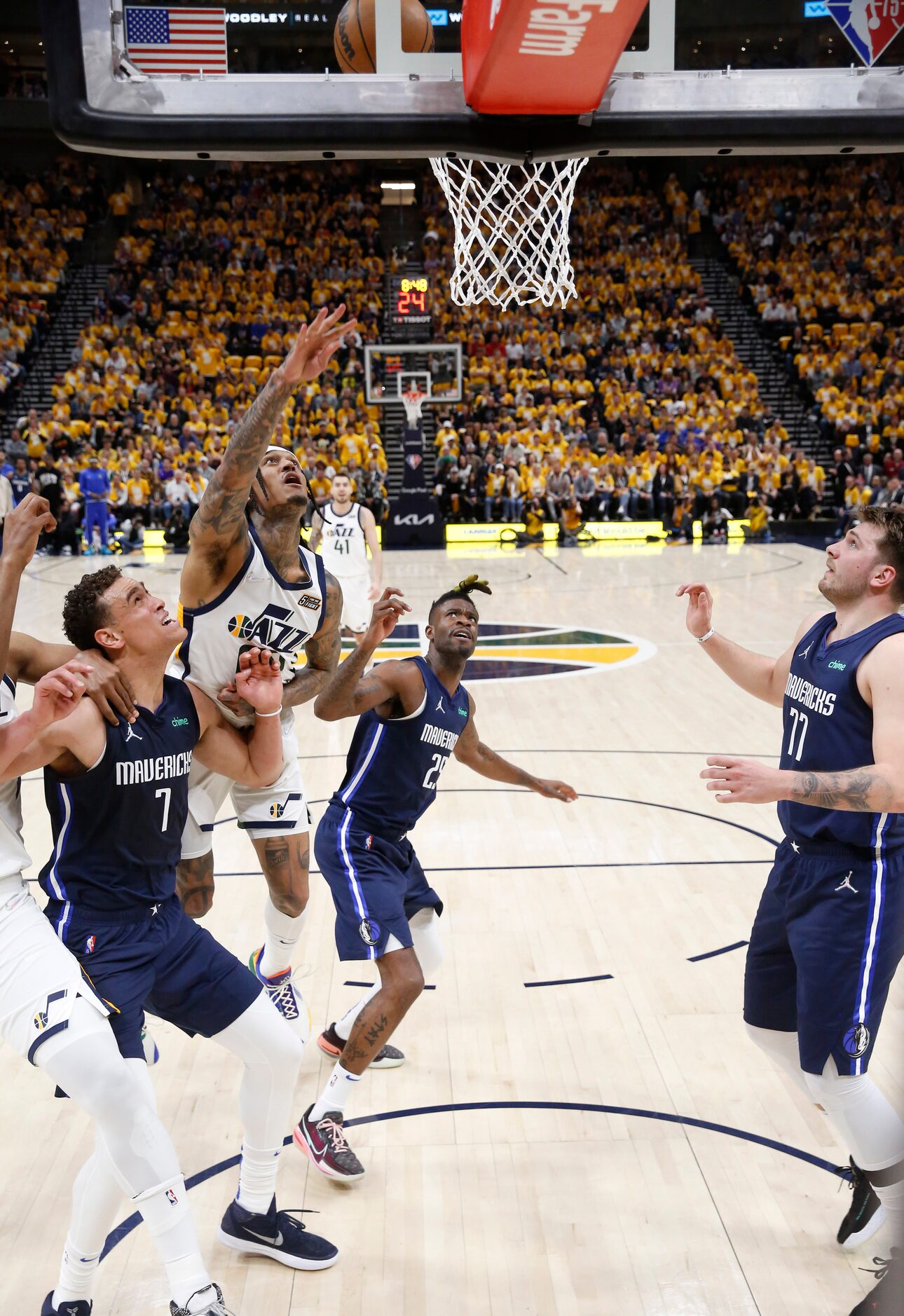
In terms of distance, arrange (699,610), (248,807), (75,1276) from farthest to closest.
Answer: (248,807) → (699,610) → (75,1276)

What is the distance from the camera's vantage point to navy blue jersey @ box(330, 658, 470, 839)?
408 cm

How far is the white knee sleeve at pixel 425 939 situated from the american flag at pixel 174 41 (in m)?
4.05

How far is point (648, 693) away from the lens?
9828 mm

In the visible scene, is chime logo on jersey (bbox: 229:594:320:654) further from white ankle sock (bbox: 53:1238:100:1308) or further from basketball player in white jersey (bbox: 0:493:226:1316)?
white ankle sock (bbox: 53:1238:100:1308)

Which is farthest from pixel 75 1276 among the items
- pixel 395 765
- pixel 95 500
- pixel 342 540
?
pixel 95 500

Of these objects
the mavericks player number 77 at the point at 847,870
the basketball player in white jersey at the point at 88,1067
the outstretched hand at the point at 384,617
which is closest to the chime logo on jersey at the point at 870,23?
the mavericks player number 77 at the point at 847,870

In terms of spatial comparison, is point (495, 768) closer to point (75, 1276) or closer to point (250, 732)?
point (250, 732)

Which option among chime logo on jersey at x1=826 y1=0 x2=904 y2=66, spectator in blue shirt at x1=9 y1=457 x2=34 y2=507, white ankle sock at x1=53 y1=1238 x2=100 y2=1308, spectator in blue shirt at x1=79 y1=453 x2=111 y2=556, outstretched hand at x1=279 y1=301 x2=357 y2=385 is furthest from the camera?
spectator in blue shirt at x1=9 y1=457 x2=34 y2=507

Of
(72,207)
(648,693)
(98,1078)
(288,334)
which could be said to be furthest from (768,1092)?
(72,207)

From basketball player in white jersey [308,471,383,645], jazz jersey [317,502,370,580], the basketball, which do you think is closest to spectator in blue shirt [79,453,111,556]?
basketball player in white jersey [308,471,383,645]

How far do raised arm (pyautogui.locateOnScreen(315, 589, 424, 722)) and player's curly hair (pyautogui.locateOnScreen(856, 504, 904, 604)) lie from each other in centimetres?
138

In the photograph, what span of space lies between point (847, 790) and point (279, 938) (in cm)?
245

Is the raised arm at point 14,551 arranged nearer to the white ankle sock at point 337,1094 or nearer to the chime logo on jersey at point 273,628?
the chime logo on jersey at point 273,628

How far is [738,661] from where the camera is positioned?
3.84 m
